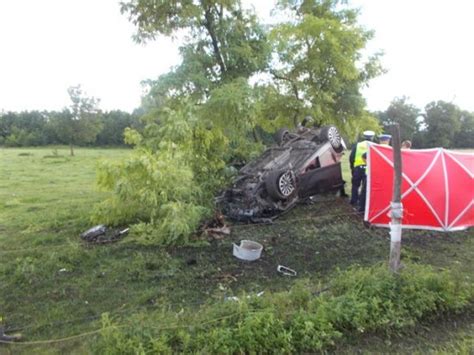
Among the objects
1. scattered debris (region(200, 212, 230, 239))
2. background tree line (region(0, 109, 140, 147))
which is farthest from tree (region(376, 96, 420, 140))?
scattered debris (region(200, 212, 230, 239))

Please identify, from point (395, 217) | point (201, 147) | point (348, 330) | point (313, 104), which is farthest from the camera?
point (313, 104)

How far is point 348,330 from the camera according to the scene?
11.5ft

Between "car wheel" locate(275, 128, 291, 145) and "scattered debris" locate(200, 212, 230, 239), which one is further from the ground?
"car wheel" locate(275, 128, 291, 145)

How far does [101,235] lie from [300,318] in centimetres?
452

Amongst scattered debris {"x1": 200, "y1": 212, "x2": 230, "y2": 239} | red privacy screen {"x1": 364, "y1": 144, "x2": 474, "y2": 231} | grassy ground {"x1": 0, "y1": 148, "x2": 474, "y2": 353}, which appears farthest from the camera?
red privacy screen {"x1": 364, "y1": 144, "x2": 474, "y2": 231}

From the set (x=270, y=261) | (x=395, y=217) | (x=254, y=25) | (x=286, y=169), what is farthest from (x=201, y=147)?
(x=254, y=25)

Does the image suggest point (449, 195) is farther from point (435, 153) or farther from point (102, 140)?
point (102, 140)

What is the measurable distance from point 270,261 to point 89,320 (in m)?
2.61

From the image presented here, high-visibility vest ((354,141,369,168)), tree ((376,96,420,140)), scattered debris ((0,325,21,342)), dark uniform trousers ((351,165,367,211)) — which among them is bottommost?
scattered debris ((0,325,21,342))

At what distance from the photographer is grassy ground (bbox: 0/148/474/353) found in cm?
397

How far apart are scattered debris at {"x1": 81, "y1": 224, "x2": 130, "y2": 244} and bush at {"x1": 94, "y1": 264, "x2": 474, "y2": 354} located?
3.14 m

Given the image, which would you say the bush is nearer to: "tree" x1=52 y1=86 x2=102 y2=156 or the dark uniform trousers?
the dark uniform trousers

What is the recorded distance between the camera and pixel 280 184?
758 centimetres

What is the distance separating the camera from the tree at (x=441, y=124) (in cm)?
4506
